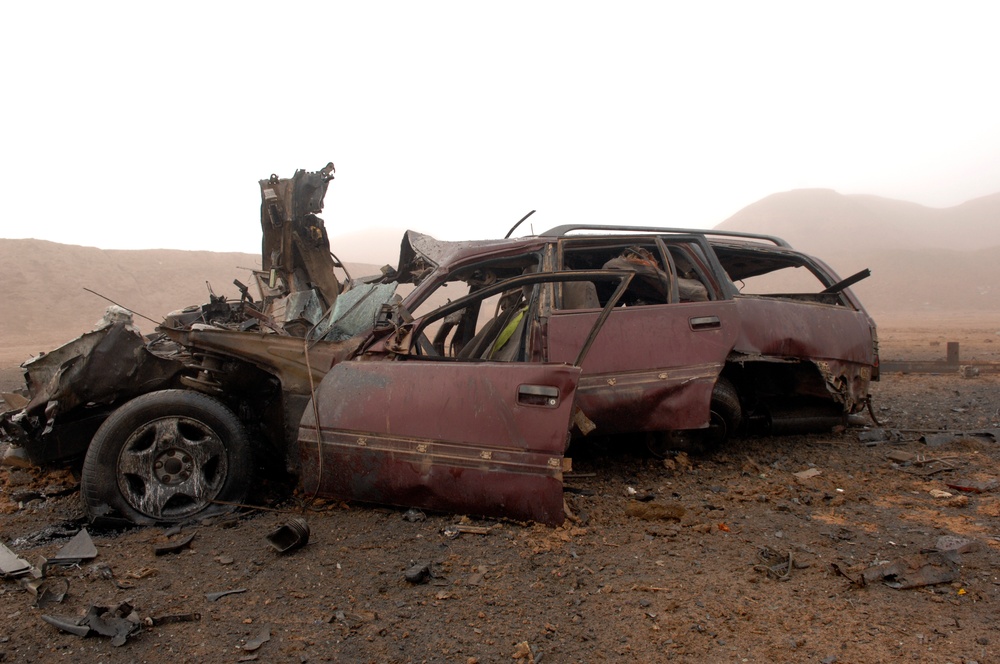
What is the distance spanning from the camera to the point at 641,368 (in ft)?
12.7

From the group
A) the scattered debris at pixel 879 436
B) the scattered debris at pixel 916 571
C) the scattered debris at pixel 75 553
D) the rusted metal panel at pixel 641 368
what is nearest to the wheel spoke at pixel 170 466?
the scattered debris at pixel 75 553

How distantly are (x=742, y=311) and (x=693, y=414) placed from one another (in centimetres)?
83

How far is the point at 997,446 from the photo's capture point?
4.82m

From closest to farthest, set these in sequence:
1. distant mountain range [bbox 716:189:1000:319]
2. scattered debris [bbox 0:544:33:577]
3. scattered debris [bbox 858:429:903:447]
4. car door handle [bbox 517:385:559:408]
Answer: scattered debris [bbox 0:544:33:577], car door handle [bbox 517:385:559:408], scattered debris [bbox 858:429:903:447], distant mountain range [bbox 716:189:1000:319]

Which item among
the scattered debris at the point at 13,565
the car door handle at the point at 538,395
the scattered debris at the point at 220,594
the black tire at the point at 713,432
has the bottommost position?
the scattered debris at the point at 220,594

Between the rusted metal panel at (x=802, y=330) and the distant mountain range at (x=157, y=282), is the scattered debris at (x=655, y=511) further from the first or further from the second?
the distant mountain range at (x=157, y=282)

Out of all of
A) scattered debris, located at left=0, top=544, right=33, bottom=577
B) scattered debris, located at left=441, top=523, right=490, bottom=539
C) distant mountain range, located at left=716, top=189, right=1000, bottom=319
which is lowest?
scattered debris, located at left=0, top=544, right=33, bottom=577

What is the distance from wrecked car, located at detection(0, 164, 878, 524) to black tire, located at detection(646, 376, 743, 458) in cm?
1

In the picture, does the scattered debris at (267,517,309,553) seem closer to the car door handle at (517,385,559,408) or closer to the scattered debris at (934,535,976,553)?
the car door handle at (517,385,559,408)

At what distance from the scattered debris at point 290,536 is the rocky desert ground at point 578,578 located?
6 centimetres

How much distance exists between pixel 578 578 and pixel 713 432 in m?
2.18

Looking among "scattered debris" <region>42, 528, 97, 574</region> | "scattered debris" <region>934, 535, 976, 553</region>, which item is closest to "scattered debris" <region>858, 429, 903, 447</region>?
"scattered debris" <region>934, 535, 976, 553</region>

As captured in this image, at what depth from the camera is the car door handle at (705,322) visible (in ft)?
13.1

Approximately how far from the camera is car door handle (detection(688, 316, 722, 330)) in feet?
13.1
